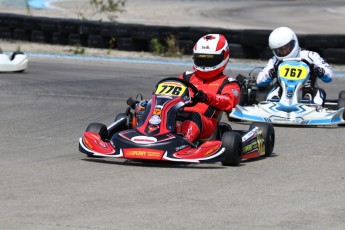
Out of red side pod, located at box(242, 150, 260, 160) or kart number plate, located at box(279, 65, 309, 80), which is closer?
red side pod, located at box(242, 150, 260, 160)

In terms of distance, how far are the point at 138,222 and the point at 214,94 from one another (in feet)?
10.5

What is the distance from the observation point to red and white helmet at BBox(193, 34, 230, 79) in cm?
897

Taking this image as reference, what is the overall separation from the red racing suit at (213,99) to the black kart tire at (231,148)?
39cm

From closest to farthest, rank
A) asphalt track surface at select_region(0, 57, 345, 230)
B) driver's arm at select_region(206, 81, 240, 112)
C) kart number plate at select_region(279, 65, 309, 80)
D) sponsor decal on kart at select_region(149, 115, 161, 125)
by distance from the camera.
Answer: asphalt track surface at select_region(0, 57, 345, 230)
sponsor decal on kart at select_region(149, 115, 161, 125)
driver's arm at select_region(206, 81, 240, 112)
kart number plate at select_region(279, 65, 309, 80)

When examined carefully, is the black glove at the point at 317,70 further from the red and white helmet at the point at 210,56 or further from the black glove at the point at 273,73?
the red and white helmet at the point at 210,56

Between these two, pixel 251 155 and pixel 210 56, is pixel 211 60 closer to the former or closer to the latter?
pixel 210 56

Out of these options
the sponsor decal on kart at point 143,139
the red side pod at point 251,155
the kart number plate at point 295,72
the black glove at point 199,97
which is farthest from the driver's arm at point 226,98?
the kart number plate at point 295,72

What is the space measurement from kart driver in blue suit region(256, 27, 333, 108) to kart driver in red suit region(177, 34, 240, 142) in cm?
309

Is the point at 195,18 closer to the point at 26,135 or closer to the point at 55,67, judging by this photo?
the point at 55,67

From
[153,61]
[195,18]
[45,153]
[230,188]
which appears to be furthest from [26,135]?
[195,18]

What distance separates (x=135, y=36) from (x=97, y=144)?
14.2 meters

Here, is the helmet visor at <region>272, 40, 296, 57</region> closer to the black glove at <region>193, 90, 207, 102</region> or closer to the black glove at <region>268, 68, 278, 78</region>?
the black glove at <region>268, 68, 278, 78</region>

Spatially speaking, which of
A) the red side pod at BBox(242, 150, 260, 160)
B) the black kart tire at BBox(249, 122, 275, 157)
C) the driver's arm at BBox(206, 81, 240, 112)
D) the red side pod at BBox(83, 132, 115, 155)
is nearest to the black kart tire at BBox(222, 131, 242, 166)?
the red side pod at BBox(242, 150, 260, 160)

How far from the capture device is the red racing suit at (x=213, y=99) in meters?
8.43
